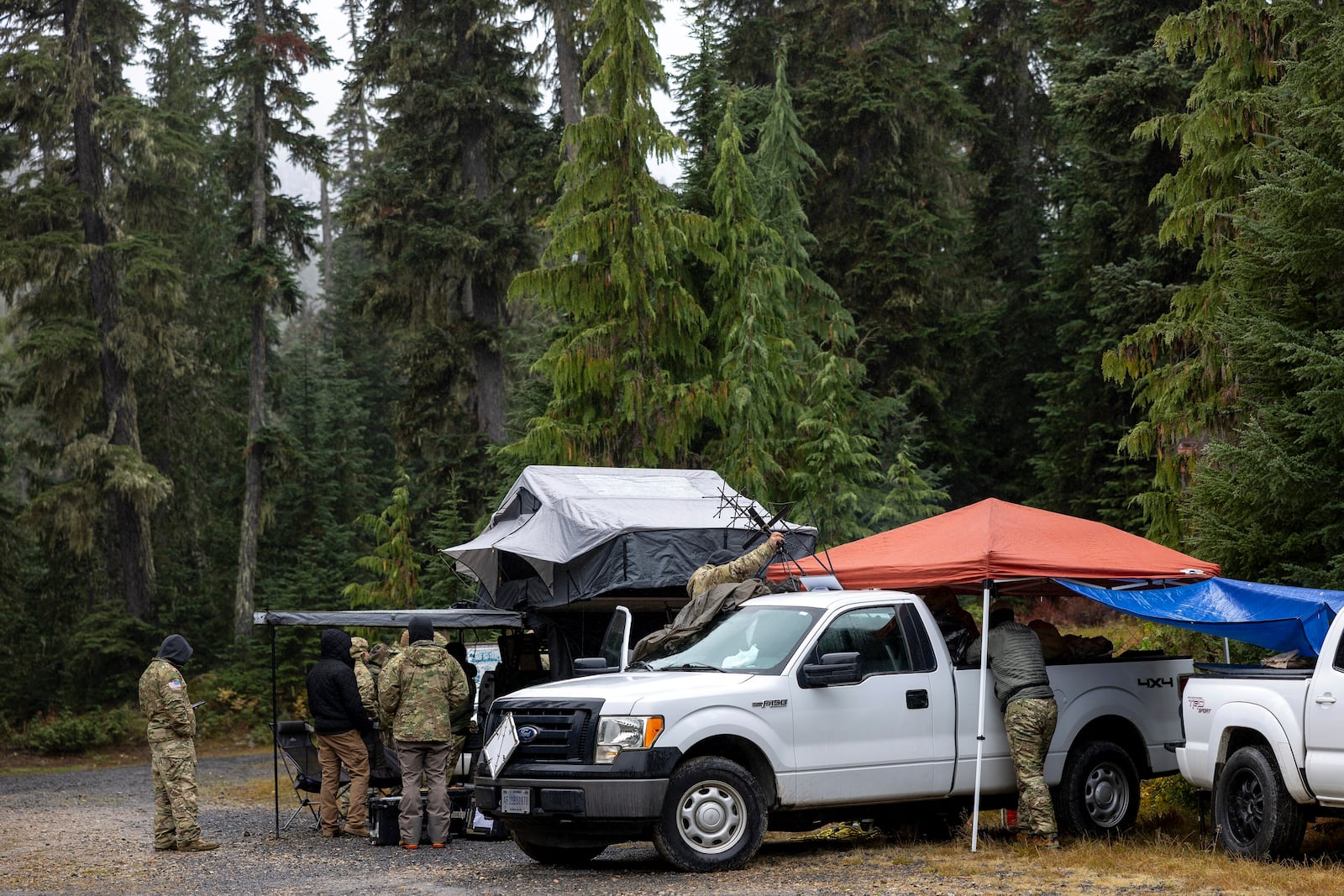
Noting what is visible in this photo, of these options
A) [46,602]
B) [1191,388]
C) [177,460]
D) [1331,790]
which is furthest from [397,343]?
[1331,790]

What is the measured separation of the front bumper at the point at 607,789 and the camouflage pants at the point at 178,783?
4184 millimetres

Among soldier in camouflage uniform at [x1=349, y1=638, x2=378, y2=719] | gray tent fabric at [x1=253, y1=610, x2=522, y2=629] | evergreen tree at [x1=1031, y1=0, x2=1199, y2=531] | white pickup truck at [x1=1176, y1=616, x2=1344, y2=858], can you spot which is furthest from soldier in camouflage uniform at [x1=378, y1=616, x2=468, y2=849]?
evergreen tree at [x1=1031, y1=0, x2=1199, y2=531]

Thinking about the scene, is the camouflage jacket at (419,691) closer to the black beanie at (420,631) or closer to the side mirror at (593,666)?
the black beanie at (420,631)

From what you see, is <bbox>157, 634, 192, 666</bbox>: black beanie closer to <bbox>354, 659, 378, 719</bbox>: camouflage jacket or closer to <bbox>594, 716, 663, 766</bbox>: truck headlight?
<bbox>354, 659, 378, 719</bbox>: camouflage jacket

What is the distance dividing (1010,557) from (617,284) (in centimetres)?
1114

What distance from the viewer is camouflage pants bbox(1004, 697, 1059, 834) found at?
10.3 m

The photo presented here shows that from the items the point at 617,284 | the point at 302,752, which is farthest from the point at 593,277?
the point at 302,752

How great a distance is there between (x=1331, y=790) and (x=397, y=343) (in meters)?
36.9

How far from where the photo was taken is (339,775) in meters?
13.0

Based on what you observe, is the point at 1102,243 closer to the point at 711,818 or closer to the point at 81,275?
the point at 711,818

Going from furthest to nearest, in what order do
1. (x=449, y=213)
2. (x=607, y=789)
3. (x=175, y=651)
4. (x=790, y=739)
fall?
(x=449, y=213), (x=175, y=651), (x=790, y=739), (x=607, y=789)

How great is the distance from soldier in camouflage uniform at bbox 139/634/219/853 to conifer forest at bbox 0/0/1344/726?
8790mm

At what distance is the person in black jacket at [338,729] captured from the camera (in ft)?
41.1

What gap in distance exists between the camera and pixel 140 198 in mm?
36812
